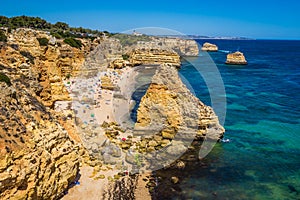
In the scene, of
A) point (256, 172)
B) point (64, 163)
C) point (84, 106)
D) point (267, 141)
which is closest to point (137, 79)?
point (84, 106)

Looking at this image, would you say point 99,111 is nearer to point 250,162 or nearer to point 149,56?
point 250,162

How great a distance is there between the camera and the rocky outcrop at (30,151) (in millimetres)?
9516

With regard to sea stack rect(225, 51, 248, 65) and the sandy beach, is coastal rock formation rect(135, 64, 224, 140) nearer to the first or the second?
the sandy beach

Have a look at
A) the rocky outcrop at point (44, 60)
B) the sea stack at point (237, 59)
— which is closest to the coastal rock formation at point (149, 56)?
the rocky outcrop at point (44, 60)

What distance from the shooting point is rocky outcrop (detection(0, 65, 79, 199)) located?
952 cm

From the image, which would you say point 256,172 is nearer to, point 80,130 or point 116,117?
point 80,130

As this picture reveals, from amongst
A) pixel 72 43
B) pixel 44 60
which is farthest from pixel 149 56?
pixel 44 60

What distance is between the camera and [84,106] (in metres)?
26.4

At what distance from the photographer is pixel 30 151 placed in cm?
1024

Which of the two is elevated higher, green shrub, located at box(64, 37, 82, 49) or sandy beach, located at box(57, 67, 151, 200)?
green shrub, located at box(64, 37, 82, 49)

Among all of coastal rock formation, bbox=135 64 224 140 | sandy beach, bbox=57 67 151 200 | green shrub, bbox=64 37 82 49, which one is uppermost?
green shrub, bbox=64 37 82 49

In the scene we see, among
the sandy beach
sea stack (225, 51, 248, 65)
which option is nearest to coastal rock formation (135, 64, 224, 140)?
the sandy beach

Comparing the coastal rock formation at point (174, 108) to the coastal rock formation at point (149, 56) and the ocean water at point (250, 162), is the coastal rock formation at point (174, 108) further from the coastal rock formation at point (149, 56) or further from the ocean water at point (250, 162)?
the coastal rock formation at point (149, 56)

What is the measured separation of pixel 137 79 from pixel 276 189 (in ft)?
108
